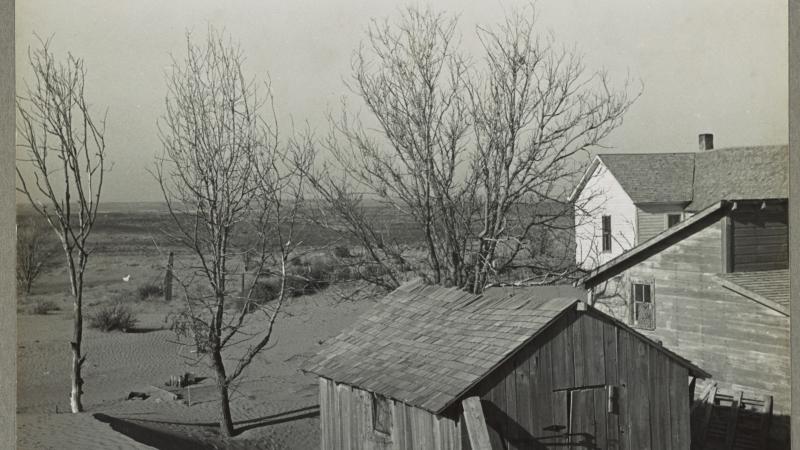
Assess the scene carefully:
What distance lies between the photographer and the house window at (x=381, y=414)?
9.66 m

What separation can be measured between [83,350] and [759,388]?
2263cm

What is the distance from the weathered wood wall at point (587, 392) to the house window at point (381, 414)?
1.82 meters

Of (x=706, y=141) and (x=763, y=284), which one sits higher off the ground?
(x=706, y=141)

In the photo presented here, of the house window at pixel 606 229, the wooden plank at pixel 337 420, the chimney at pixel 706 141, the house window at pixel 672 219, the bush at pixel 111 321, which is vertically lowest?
the bush at pixel 111 321

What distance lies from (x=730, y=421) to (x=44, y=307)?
2898cm

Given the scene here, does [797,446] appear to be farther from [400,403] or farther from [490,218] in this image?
[490,218]

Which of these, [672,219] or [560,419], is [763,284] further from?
[672,219]

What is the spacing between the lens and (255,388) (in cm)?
2119

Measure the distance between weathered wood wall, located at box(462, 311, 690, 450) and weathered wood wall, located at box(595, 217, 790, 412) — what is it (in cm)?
591

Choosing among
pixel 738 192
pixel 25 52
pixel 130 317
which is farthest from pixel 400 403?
pixel 130 317

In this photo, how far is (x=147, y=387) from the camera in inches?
809

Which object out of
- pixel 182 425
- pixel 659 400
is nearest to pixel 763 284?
pixel 659 400

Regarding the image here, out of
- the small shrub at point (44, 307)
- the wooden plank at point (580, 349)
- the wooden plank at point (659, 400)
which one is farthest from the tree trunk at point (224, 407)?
the small shrub at point (44, 307)

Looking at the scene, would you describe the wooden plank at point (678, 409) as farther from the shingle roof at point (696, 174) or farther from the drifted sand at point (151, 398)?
the shingle roof at point (696, 174)
